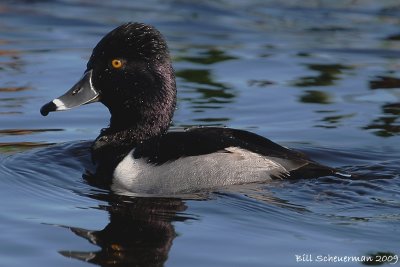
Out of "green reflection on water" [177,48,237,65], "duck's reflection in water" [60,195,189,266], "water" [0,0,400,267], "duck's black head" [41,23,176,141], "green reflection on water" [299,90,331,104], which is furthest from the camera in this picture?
"green reflection on water" [177,48,237,65]

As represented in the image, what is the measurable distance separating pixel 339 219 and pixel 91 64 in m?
2.98

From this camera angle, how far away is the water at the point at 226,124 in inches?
298

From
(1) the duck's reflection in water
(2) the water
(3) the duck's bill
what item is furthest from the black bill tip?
(1) the duck's reflection in water

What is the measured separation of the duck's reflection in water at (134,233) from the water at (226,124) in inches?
0.8

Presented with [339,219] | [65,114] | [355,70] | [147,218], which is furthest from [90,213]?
[355,70]

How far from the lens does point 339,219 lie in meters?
8.17

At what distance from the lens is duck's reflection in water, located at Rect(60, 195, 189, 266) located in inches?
286

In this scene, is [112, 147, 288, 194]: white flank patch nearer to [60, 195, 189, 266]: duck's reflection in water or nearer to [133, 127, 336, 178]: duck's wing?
[133, 127, 336, 178]: duck's wing

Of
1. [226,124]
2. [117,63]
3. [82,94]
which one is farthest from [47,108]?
[226,124]

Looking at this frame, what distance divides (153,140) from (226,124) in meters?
2.04

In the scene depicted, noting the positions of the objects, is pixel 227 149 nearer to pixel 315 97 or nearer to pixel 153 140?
pixel 153 140

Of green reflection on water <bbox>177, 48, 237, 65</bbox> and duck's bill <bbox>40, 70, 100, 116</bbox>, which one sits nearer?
duck's bill <bbox>40, 70, 100, 116</bbox>

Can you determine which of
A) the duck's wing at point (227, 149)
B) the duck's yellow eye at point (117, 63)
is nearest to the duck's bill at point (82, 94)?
the duck's yellow eye at point (117, 63)

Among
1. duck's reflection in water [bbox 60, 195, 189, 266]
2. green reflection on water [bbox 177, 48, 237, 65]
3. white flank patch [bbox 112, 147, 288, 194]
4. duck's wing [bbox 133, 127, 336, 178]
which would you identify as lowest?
duck's reflection in water [bbox 60, 195, 189, 266]
